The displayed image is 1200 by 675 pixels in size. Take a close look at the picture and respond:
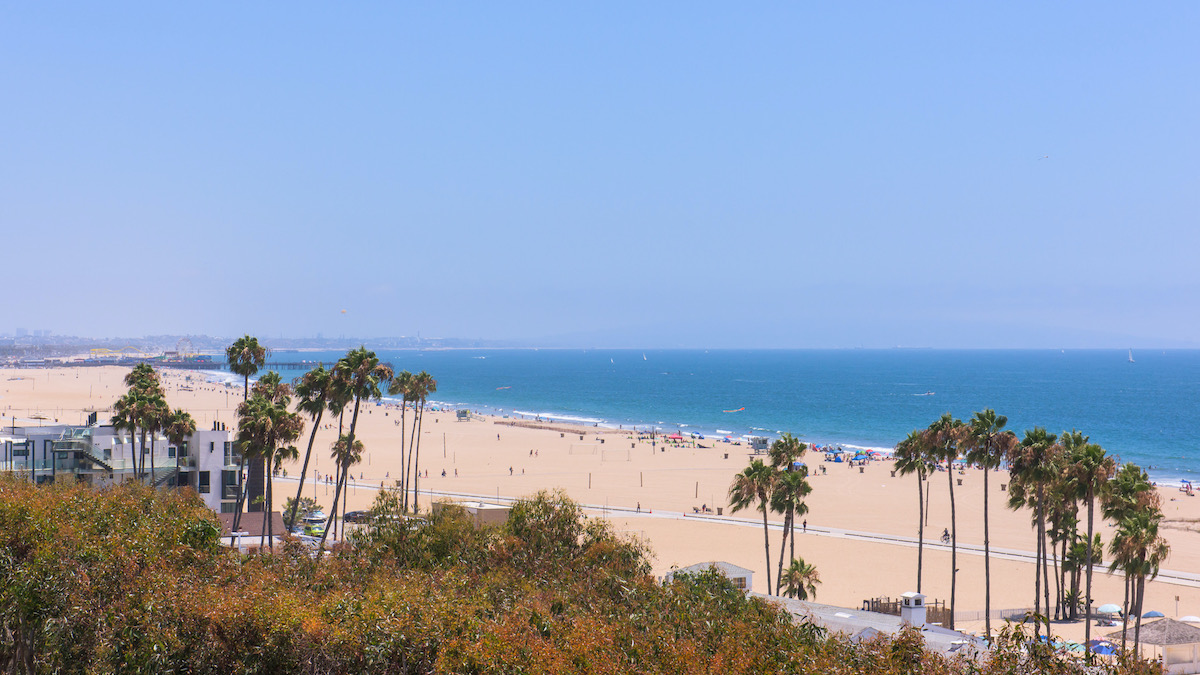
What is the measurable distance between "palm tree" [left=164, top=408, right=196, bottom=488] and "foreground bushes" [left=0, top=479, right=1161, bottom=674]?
651 inches

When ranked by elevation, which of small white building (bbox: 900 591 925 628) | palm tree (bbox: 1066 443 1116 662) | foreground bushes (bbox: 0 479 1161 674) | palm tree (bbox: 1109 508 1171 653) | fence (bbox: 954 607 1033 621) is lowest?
fence (bbox: 954 607 1033 621)

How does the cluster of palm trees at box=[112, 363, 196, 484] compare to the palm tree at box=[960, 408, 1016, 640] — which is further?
the cluster of palm trees at box=[112, 363, 196, 484]

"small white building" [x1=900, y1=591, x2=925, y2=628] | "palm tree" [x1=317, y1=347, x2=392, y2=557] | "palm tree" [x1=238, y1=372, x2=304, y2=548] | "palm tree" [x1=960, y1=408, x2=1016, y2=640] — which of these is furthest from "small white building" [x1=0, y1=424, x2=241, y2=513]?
"palm tree" [x1=960, y1=408, x2=1016, y2=640]

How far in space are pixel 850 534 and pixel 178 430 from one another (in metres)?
35.2

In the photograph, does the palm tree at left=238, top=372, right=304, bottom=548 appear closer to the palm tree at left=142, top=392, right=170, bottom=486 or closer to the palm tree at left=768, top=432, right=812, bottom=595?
the palm tree at left=142, top=392, right=170, bottom=486

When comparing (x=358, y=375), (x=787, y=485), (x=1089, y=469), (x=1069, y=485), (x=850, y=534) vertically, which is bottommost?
(x=850, y=534)

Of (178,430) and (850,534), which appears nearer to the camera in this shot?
(178,430)

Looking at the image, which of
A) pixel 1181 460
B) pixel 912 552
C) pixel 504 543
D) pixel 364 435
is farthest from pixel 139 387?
pixel 1181 460

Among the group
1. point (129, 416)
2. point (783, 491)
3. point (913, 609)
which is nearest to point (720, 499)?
point (783, 491)

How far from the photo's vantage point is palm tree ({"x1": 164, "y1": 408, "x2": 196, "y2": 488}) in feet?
126

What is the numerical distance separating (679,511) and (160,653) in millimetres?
49212

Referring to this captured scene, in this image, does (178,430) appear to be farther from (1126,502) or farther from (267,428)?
(1126,502)

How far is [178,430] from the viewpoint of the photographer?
38.4 metres

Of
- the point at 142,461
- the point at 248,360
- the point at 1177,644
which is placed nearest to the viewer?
the point at 1177,644
